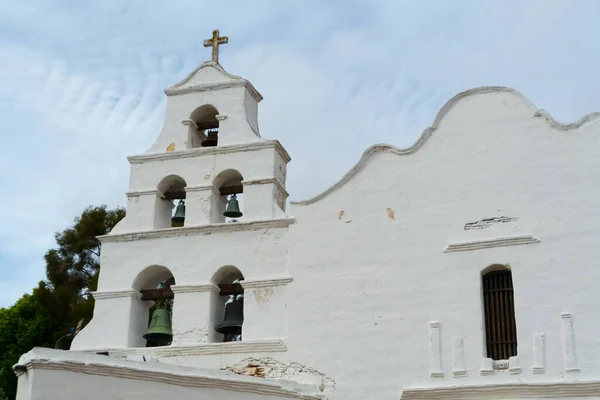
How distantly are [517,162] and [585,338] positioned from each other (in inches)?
117

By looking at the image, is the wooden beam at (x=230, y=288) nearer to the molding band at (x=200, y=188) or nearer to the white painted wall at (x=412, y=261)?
the white painted wall at (x=412, y=261)

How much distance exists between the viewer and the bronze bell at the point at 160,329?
15.4 m

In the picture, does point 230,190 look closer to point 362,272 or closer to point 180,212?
point 180,212

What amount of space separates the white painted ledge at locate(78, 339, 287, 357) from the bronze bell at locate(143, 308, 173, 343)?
32 centimetres

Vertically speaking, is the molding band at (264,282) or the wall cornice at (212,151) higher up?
the wall cornice at (212,151)

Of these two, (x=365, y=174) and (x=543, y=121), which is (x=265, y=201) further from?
(x=543, y=121)

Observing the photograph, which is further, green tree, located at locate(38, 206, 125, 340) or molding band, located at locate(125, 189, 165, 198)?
green tree, located at locate(38, 206, 125, 340)

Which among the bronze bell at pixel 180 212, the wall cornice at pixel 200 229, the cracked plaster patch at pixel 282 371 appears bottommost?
the cracked plaster patch at pixel 282 371

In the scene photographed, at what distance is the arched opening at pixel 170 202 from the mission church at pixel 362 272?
0.12 ft

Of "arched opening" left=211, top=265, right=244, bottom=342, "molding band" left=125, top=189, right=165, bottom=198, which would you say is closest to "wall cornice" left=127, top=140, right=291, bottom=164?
"molding band" left=125, top=189, right=165, bottom=198

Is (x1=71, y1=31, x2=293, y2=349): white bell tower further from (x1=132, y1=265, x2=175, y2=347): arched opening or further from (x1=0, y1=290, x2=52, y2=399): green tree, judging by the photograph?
(x1=0, y1=290, x2=52, y2=399): green tree

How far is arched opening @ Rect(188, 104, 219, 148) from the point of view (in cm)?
1692

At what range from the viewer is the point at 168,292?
51.5 ft

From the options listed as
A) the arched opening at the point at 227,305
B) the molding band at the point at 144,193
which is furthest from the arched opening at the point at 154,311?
the molding band at the point at 144,193
